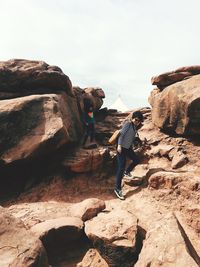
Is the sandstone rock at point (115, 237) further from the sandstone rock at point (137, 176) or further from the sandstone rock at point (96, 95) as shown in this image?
the sandstone rock at point (96, 95)

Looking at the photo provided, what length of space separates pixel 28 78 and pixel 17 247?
972 centimetres

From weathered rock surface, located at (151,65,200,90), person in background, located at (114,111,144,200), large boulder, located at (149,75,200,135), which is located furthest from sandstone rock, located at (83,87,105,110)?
person in background, located at (114,111,144,200)

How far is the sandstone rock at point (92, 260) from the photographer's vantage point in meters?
6.47

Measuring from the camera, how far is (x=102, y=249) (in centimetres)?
649

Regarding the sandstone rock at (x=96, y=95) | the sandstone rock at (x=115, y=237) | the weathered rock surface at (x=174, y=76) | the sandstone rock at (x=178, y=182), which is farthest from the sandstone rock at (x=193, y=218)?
the sandstone rock at (x=96, y=95)

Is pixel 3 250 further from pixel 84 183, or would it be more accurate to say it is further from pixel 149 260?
pixel 84 183

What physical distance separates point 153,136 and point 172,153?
8.48ft

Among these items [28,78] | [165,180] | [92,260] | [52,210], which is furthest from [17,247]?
[28,78]

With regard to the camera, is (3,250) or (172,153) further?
(172,153)

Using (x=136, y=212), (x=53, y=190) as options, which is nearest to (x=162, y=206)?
(x=136, y=212)

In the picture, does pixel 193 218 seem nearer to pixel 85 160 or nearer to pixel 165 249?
pixel 165 249

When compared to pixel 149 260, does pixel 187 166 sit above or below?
below

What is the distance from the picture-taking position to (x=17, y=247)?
5.30 metres

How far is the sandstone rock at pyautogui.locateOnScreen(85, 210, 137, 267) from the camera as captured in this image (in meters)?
6.20
